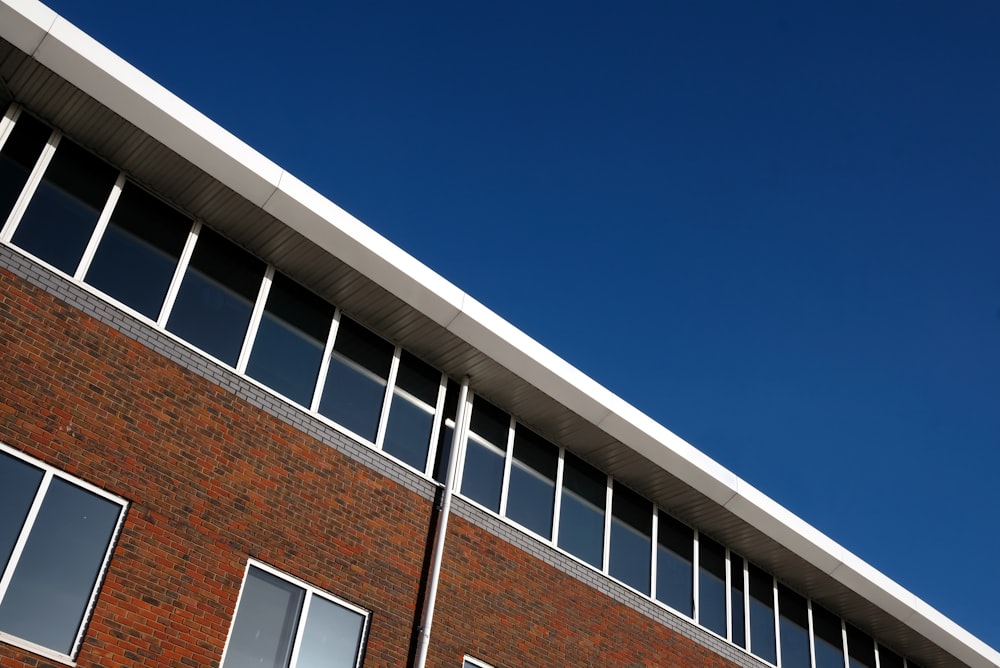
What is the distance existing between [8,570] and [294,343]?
4732mm

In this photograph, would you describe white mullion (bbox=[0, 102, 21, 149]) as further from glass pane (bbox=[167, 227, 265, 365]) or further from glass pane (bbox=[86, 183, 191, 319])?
glass pane (bbox=[167, 227, 265, 365])

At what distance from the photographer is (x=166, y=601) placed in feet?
38.2

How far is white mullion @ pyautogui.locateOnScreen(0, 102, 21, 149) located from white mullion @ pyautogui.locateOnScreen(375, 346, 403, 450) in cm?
565

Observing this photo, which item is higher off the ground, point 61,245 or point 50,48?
point 50,48

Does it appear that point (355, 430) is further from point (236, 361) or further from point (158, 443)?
point (158, 443)

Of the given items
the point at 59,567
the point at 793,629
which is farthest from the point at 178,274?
the point at 793,629

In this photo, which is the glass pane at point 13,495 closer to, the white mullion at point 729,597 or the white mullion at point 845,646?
the white mullion at point 729,597

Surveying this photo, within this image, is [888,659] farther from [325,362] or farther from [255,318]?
[255,318]

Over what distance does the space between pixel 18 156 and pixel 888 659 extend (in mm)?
17785

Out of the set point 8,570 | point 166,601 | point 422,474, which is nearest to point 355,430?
point 422,474

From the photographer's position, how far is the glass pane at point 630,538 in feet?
56.7

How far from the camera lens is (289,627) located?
1280 centimetres

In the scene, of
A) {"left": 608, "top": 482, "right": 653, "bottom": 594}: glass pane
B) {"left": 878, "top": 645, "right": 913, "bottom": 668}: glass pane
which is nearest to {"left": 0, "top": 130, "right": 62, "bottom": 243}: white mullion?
{"left": 608, "top": 482, "right": 653, "bottom": 594}: glass pane

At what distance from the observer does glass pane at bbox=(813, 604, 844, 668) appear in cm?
2008
